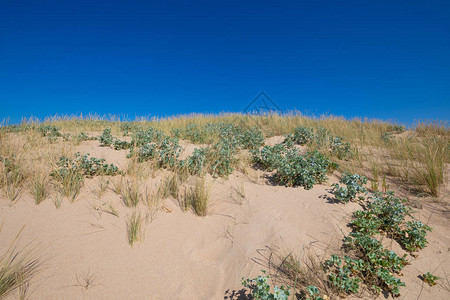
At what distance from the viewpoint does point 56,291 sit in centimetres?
249

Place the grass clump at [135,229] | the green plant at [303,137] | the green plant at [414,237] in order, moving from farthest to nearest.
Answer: the green plant at [303,137]
the grass clump at [135,229]
the green plant at [414,237]

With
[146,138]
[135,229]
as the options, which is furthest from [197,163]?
[146,138]

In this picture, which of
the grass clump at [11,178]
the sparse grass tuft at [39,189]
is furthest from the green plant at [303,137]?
the grass clump at [11,178]

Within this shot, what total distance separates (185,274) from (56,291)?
4.56 ft

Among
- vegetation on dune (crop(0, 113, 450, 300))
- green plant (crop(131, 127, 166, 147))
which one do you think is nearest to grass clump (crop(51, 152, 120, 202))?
vegetation on dune (crop(0, 113, 450, 300))

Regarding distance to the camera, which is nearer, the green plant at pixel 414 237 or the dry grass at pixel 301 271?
the dry grass at pixel 301 271

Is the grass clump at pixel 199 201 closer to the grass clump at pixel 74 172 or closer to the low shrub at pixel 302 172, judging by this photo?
the low shrub at pixel 302 172

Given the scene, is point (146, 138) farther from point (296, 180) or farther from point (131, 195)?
→ point (296, 180)

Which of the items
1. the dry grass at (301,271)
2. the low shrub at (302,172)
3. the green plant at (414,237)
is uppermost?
the low shrub at (302,172)

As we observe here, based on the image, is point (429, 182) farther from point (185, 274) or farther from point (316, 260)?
point (185, 274)

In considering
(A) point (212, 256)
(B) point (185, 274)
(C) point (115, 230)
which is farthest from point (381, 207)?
(C) point (115, 230)

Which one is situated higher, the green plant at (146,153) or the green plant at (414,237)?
the green plant at (146,153)

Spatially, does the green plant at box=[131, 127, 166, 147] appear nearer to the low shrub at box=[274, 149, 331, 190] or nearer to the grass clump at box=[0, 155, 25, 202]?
the grass clump at box=[0, 155, 25, 202]

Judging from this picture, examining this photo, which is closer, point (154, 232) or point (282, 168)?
point (154, 232)
